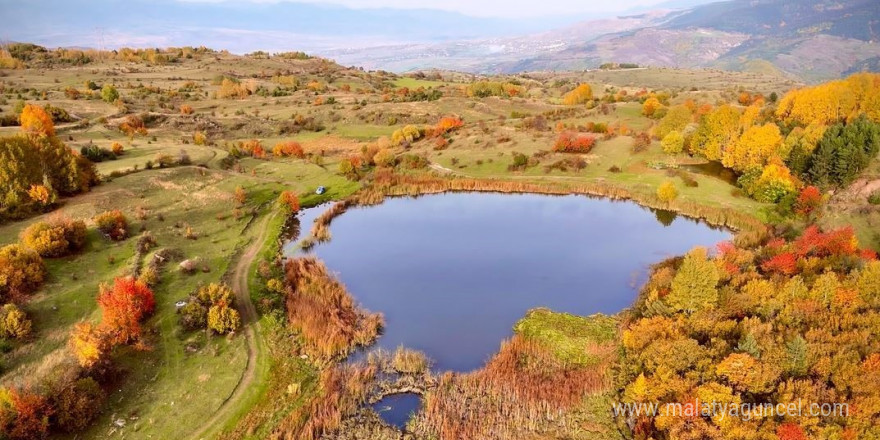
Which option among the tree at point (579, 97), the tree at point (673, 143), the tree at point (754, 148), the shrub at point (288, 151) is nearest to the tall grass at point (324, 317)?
the shrub at point (288, 151)

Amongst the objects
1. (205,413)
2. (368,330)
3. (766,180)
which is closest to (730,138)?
(766,180)

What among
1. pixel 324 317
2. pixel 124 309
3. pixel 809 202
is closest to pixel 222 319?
pixel 124 309

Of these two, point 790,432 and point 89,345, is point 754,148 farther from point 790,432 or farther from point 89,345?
point 89,345

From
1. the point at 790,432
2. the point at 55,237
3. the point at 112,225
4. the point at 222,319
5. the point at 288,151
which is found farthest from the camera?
the point at 288,151

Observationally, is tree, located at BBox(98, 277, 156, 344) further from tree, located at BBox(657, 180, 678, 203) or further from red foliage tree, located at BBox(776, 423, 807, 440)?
tree, located at BBox(657, 180, 678, 203)

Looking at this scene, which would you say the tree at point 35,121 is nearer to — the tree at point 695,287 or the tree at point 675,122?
the tree at point 695,287

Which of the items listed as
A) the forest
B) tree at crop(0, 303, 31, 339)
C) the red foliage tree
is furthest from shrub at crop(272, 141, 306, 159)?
the red foliage tree
